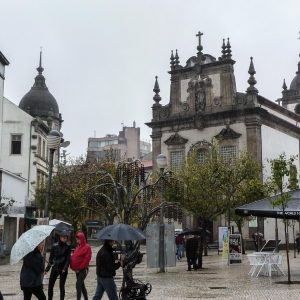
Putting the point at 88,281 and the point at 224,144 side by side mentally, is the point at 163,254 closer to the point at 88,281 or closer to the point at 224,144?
the point at 88,281

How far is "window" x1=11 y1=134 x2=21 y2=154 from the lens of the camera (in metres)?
51.0

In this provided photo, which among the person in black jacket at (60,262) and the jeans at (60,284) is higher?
the person in black jacket at (60,262)

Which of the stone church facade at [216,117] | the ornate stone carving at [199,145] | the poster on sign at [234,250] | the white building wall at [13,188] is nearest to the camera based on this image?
the poster on sign at [234,250]

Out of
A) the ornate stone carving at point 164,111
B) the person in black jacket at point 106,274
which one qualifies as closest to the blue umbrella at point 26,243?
the person in black jacket at point 106,274

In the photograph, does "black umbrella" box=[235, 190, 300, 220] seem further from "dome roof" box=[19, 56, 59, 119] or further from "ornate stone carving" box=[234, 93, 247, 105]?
"dome roof" box=[19, 56, 59, 119]

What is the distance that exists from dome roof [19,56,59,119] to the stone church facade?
1752 cm

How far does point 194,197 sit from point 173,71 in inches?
824

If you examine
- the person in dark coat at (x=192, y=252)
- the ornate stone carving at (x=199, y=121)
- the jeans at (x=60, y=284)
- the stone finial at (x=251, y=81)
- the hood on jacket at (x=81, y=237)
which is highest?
the stone finial at (x=251, y=81)

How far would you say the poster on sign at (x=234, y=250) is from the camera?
2691 centimetres

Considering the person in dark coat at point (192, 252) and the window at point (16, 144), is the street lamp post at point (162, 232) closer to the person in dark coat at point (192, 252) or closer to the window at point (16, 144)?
the person in dark coat at point (192, 252)

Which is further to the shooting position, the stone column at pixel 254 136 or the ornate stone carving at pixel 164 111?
the ornate stone carving at pixel 164 111

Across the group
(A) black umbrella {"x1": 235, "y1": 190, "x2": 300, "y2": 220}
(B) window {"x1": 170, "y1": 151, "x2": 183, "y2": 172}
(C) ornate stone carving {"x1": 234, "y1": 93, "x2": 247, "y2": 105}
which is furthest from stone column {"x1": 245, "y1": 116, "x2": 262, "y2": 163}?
(A) black umbrella {"x1": 235, "y1": 190, "x2": 300, "y2": 220}

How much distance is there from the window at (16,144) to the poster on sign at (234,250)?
1124 inches

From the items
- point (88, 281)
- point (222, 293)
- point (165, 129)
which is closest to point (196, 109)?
point (165, 129)
